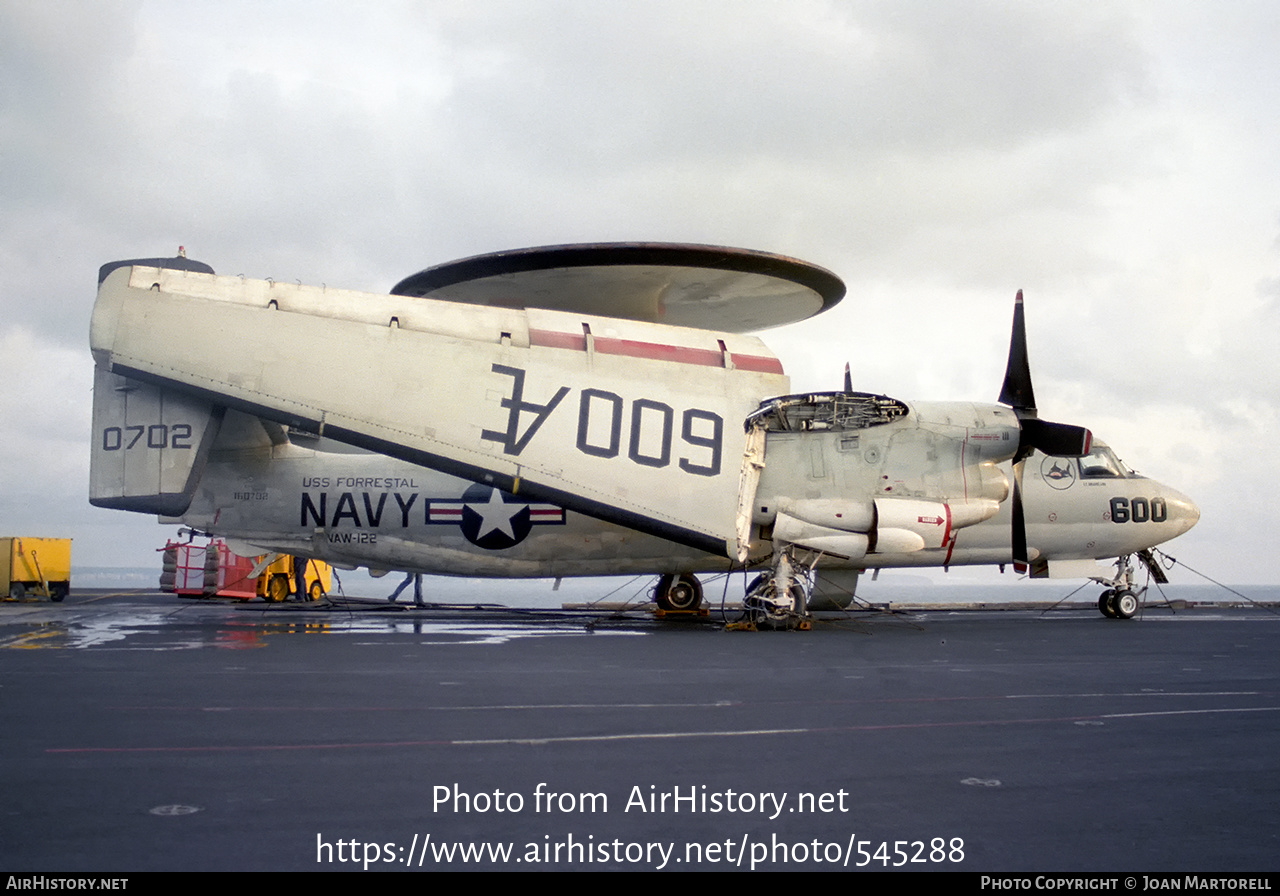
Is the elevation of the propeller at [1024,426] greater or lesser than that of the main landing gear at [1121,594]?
greater

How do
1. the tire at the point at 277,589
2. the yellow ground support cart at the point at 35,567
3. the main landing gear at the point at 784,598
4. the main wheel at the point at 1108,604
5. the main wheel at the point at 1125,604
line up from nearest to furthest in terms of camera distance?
the main landing gear at the point at 784,598 → the main wheel at the point at 1125,604 → the main wheel at the point at 1108,604 → the yellow ground support cart at the point at 35,567 → the tire at the point at 277,589

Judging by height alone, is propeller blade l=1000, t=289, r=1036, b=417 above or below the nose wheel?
above

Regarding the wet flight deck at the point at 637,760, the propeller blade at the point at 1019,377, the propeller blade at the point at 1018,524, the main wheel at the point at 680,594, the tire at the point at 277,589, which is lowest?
Answer: the tire at the point at 277,589

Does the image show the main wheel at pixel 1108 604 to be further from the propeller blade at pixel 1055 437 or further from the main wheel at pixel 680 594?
the main wheel at pixel 680 594

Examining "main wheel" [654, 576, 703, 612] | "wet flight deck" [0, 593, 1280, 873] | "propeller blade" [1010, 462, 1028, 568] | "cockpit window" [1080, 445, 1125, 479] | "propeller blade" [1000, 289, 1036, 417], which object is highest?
"propeller blade" [1000, 289, 1036, 417]

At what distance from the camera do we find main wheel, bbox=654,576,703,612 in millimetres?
26031

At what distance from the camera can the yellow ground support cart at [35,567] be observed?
112 feet

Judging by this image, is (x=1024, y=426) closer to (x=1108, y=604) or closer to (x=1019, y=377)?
(x=1019, y=377)

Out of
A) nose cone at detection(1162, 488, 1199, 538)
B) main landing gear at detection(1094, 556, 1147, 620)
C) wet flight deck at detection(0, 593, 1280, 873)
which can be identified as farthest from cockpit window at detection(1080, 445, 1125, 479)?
wet flight deck at detection(0, 593, 1280, 873)

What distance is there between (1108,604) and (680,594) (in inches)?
476

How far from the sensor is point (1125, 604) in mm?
24672

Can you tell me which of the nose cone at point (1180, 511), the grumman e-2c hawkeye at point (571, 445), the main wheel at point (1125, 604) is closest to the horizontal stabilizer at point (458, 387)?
the grumman e-2c hawkeye at point (571, 445)

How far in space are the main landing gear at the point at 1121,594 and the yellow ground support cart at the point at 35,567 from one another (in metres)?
36.1

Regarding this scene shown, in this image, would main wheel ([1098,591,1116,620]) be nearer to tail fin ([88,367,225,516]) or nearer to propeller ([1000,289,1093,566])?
propeller ([1000,289,1093,566])
